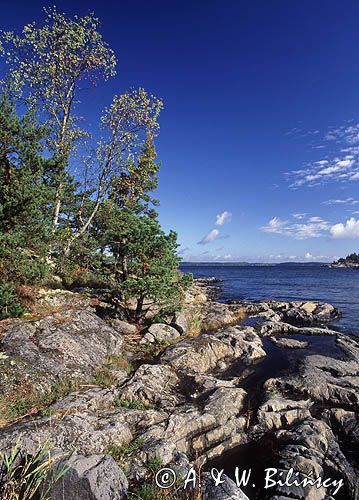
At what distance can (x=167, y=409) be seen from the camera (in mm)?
10773

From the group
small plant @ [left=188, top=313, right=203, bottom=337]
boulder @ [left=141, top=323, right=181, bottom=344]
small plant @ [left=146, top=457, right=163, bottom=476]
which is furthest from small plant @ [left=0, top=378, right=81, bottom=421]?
small plant @ [left=188, top=313, right=203, bottom=337]

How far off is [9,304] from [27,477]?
10.3 m

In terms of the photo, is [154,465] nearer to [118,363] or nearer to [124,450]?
[124,450]

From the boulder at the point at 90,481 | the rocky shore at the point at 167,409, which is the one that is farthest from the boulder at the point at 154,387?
the boulder at the point at 90,481

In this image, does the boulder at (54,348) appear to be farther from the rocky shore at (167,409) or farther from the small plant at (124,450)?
the small plant at (124,450)

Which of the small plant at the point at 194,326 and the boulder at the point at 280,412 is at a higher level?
the small plant at the point at 194,326

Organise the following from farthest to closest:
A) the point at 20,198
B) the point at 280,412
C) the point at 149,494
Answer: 1. the point at 20,198
2. the point at 280,412
3. the point at 149,494

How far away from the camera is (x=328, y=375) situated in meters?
14.4

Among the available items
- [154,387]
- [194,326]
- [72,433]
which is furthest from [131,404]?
[194,326]

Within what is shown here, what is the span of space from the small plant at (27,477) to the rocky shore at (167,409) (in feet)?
0.85

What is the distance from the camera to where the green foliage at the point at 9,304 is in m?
12.2

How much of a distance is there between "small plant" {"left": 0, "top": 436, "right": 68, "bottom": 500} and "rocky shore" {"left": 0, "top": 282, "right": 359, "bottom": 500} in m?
0.26

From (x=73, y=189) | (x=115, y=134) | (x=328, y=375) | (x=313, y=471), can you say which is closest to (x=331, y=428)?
(x=313, y=471)

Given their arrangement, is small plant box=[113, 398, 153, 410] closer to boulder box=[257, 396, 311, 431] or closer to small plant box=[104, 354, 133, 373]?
small plant box=[104, 354, 133, 373]
